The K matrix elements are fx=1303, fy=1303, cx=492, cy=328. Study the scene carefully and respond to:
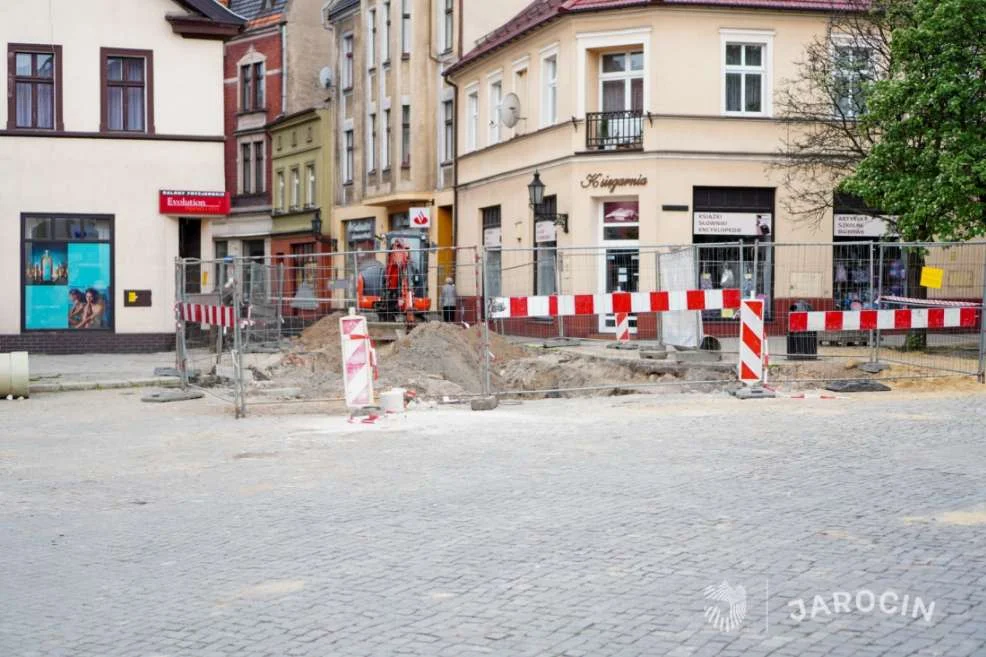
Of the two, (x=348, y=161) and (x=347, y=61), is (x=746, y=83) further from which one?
(x=347, y=61)

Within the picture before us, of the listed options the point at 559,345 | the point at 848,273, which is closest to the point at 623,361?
the point at 559,345

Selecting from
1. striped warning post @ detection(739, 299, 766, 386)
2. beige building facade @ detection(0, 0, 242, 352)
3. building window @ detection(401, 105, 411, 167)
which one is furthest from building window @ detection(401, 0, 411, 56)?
striped warning post @ detection(739, 299, 766, 386)

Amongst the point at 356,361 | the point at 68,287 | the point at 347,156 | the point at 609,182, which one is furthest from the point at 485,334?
the point at 347,156

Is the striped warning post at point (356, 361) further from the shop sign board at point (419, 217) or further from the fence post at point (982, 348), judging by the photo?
the shop sign board at point (419, 217)

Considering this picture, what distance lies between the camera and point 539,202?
32.5 meters

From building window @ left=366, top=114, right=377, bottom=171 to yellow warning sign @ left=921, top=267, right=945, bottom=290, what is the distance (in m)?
32.1

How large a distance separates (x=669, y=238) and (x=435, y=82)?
15.5m

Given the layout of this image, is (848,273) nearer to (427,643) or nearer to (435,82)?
(427,643)

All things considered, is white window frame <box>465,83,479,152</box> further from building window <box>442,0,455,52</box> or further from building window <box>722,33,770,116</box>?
building window <box>722,33,770,116</box>

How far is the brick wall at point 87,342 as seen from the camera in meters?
28.1

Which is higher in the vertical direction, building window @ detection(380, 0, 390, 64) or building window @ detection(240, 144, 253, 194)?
building window @ detection(380, 0, 390, 64)

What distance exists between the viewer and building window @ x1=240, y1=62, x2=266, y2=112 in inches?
2400

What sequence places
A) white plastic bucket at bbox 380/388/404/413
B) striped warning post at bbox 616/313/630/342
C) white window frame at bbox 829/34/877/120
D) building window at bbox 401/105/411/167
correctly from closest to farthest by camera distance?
white plastic bucket at bbox 380/388/404/413 → striped warning post at bbox 616/313/630/342 → white window frame at bbox 829/34/877/120 → building window at bbox 401/105/411/167

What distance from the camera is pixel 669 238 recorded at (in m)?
32.4
